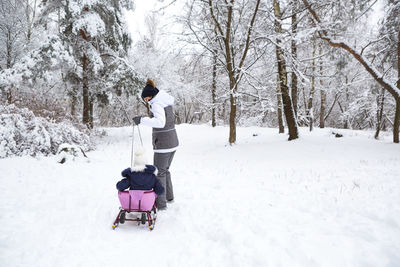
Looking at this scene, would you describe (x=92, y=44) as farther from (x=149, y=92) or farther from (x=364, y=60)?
(x=364, y=60)

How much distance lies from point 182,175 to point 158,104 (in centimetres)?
296

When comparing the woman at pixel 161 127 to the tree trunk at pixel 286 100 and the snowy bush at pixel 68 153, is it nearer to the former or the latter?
the snowy bush at pixel 68 153

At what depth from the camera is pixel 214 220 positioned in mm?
3338

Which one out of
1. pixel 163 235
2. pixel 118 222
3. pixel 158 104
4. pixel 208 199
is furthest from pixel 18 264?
pixel 208 199

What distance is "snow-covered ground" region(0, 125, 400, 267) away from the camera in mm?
2439

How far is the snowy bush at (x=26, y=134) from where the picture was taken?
6.80m

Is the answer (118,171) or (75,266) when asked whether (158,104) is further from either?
(118,171)

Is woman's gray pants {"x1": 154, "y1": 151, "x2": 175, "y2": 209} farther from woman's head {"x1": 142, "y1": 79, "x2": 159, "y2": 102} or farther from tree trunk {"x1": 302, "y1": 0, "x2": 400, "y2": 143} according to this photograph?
tree trunk {"x1": 302, "y1": 0, "x2": 400, "y2": 143}

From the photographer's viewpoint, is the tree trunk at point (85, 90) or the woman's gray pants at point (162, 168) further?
the tree trunk at point (85, 90)

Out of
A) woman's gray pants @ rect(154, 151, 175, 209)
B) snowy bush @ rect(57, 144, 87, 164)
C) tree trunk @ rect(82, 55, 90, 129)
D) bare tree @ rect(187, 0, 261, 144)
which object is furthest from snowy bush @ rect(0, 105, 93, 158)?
bare tree @ rect(187, 0, 261, 144)

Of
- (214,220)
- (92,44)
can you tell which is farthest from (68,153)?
(92,44)

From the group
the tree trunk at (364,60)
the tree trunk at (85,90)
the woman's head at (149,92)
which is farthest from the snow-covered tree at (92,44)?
the tree trunk at (364,60)

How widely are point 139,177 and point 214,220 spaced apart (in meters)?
1.29

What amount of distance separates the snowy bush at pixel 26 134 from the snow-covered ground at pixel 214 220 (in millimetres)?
1169
